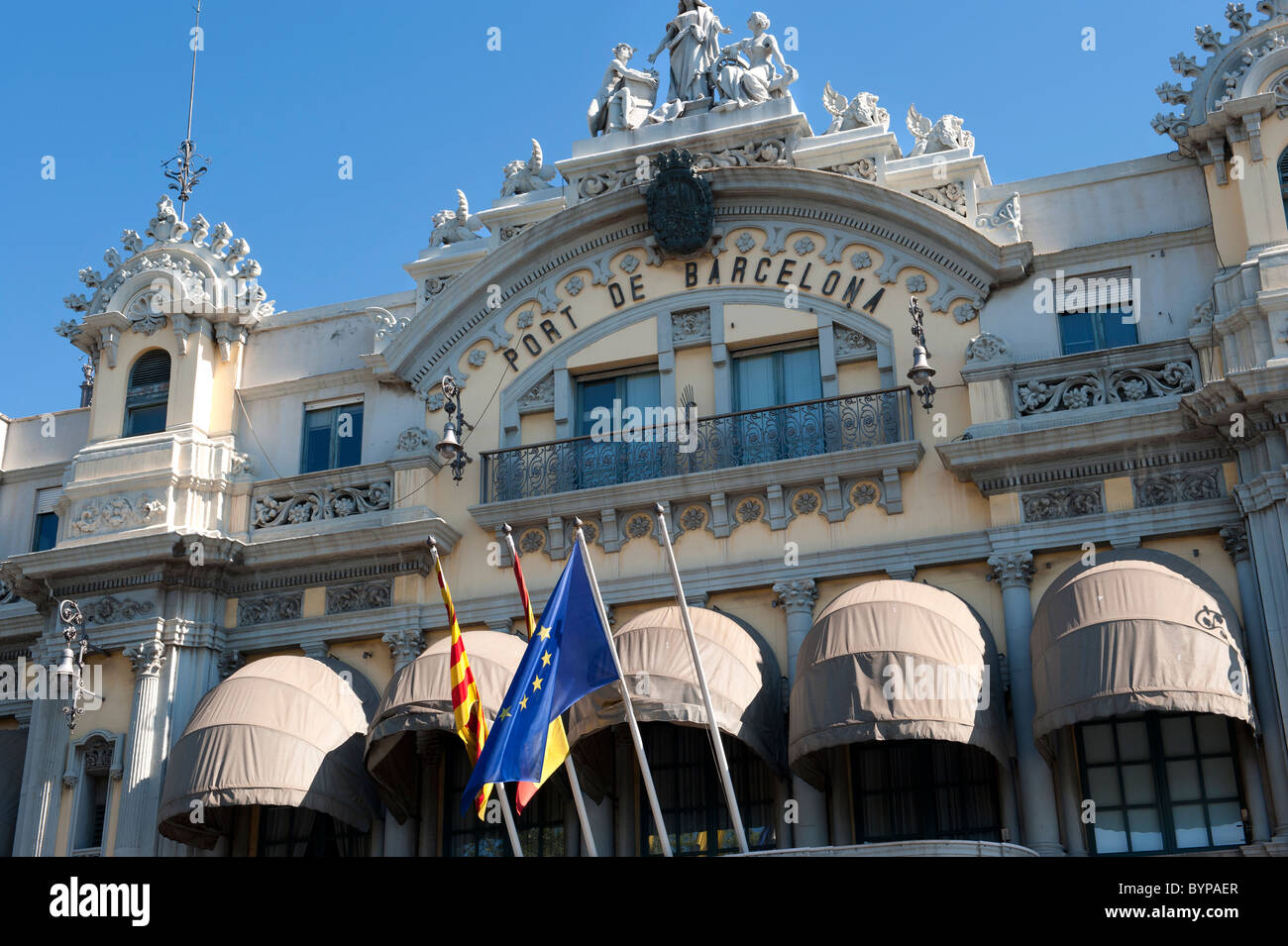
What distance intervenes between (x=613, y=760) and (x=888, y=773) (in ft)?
10.8

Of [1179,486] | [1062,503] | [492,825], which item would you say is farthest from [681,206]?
[492,825]

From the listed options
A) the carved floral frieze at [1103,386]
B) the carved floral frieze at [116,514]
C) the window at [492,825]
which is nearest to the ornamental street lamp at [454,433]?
the window at [492,825]

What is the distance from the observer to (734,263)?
21.6 meters

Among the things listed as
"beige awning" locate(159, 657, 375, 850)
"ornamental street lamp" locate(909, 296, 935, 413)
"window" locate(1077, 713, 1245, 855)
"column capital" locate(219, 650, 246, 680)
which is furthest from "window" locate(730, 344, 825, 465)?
"column capital" locate(219, 650, 246, 680)

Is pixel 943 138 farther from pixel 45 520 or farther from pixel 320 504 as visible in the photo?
pixel 45 520

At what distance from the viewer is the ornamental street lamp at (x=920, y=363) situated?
1855cm

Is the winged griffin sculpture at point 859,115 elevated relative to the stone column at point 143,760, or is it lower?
elevated

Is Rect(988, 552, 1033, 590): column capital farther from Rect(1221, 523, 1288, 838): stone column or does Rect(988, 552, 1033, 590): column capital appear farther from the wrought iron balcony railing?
Rect(1221, 523, 1288, 838): stone column

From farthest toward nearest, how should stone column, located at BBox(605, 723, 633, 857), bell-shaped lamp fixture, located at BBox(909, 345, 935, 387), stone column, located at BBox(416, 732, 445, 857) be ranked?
stone column, located at BBox(416, 732, 445, 857) → stone column, located at BBox(605, 723, 633, 857) → bell-shaped lamp fixture, located at BBox(909, 345, 935, 387)

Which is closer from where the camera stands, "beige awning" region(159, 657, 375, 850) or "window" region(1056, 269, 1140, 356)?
"beige awning" region(159, 657, 375, 850)

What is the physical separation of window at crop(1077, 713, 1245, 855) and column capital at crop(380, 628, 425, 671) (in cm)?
831

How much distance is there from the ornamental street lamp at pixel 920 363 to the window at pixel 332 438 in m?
7.99

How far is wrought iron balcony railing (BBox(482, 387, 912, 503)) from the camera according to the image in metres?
19.9

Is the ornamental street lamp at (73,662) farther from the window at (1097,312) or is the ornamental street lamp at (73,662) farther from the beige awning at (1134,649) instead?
the window at (1097,312)
